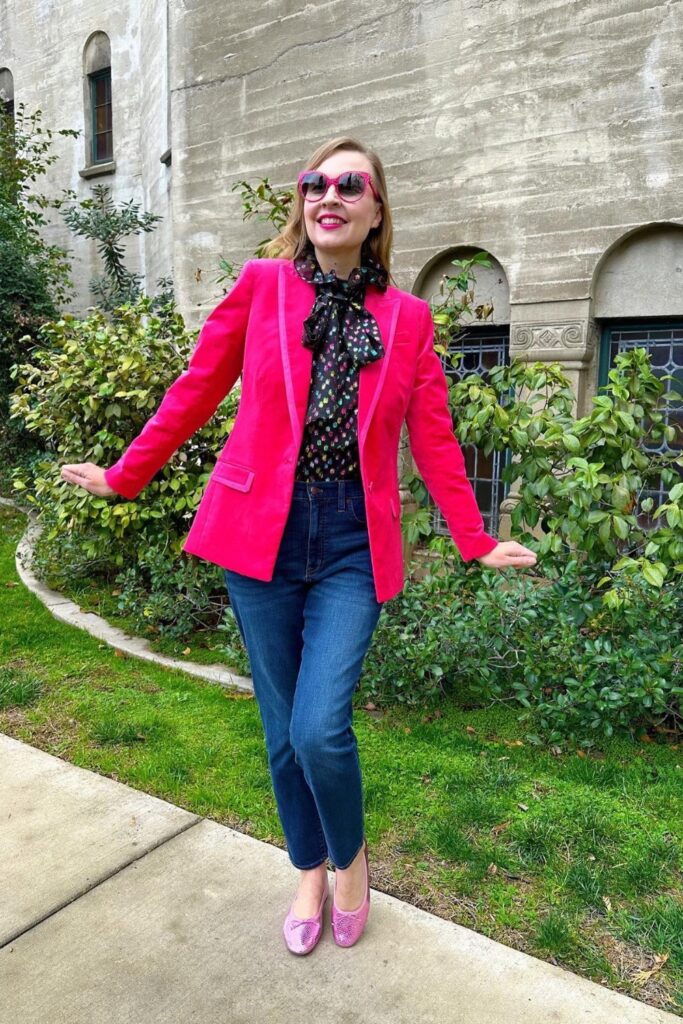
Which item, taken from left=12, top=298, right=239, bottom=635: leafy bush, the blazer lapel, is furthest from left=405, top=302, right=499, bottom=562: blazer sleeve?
left=12, top=298, right=239, bottom=635: leafy bush

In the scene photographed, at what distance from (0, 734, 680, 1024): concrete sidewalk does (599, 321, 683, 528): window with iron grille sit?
4.25 metres

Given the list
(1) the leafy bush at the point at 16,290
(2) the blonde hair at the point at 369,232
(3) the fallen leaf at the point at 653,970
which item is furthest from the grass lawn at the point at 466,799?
(1) the leafy bush at the point at 16,290

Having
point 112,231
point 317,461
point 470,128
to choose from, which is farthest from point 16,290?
point 317,461

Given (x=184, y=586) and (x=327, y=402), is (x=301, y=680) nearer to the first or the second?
(x=327, y=402)

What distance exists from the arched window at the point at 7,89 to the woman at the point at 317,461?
55.1 ft

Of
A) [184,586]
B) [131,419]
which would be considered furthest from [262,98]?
[184,586]

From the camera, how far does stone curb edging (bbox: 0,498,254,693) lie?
4512 millimetres

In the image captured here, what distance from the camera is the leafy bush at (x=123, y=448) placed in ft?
17.0

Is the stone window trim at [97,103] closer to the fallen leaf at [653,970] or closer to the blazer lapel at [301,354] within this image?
the blazer lapel at [301,354]

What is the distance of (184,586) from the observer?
512 cm

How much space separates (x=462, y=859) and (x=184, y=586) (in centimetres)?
285

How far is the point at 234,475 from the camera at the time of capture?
7.03 ft

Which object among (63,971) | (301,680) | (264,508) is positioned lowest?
(63,971)

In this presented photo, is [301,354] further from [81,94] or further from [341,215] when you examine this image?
[81,94]
